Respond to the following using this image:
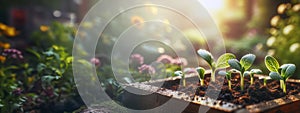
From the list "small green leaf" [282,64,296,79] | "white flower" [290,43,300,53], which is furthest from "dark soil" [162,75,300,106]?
"white flower" [290,43,300,53]

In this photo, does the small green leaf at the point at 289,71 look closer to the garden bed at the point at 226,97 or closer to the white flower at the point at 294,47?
the garden bed at the point at 226,97

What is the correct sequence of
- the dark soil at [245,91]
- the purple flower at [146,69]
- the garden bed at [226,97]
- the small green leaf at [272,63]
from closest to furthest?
the garden bed at [226,97] → the dark soil at [245,91] → the small green leaf at [272,63] → the purple flower at [146,69]

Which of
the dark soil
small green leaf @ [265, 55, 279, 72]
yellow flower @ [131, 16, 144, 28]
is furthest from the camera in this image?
yellow flower @ [131, 16, 144, 28]

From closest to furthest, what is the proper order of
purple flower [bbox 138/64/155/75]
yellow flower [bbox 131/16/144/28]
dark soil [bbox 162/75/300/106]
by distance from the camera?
dark soil [bbox 162/75/300/106] → purple flower [bbox 138/64/155/75] → yellow flower [bbox 131/16/144/28]

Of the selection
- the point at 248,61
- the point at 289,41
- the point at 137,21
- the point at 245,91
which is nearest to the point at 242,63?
the point at 248,61

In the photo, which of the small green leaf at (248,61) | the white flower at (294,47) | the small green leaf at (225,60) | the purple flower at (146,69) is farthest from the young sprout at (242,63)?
the white flower at (294,47)

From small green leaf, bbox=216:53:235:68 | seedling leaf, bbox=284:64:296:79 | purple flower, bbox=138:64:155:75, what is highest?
purple flower, bbox=138:64:155:75

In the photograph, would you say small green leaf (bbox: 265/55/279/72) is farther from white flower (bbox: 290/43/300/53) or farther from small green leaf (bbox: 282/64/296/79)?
white flower (bbox: 290/43/300/53)
